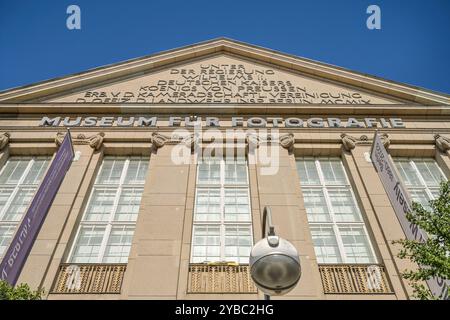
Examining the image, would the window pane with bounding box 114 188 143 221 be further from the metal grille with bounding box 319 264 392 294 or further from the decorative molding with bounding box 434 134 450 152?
the decorative molding with bounding box 434 134 450 152

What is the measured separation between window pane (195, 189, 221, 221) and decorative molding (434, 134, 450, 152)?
902 centimetres

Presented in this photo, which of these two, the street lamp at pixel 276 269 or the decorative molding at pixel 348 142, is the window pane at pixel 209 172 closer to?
the decorative molding at pixel 348 142

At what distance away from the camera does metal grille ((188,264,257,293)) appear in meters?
11.3

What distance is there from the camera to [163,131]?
56.0 feet

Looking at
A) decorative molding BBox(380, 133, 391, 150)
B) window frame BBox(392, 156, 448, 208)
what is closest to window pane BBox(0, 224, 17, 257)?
window frame BBox(392, 156, 448, 208)

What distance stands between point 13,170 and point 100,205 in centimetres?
424

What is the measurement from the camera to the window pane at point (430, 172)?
51.4ft

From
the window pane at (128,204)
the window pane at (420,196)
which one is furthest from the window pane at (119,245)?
the window pane at (420,196)

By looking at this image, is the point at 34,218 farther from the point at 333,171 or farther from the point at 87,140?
the point at 333,171

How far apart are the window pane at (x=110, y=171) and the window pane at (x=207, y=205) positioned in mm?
3311

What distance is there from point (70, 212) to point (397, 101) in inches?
583

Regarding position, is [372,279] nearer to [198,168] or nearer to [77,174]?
[198,168]

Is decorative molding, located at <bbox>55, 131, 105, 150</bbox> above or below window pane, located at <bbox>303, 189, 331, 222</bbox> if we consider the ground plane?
above

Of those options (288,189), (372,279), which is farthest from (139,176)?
(372,279)
